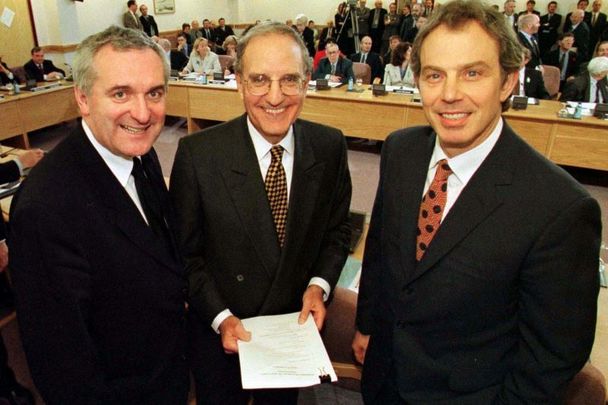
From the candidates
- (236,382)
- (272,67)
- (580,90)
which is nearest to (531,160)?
(272,67)

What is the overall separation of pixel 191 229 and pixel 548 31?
10909mm

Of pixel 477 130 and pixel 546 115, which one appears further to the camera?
pixel 546 115

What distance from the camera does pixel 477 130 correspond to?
3.50ft

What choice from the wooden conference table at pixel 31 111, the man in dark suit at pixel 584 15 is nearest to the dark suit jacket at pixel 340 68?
the wooden conference table at pixel 31 111

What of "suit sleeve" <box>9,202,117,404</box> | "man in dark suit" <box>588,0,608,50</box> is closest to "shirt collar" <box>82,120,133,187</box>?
"suit sleeve" <box>9,202,117,404</box>

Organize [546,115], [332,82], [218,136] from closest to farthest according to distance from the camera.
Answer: [218,136]
[546,115]
[332,82]

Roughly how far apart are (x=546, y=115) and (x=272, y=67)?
13.6ft

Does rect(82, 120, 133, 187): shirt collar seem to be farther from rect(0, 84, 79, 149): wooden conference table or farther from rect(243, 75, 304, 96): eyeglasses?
rect(0, 84, 79, 149): wooden conference table

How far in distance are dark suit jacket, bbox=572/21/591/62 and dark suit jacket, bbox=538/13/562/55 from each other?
72 centimetres

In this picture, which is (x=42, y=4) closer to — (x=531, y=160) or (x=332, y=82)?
(x=332, y=82)

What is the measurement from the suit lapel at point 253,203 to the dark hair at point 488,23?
68cm

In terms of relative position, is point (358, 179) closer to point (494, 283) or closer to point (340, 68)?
point (340, 68)

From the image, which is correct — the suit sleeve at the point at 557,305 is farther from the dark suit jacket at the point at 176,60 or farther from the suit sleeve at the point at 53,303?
the dark suit jacket at the point at 176,60

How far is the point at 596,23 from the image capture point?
923 cm
